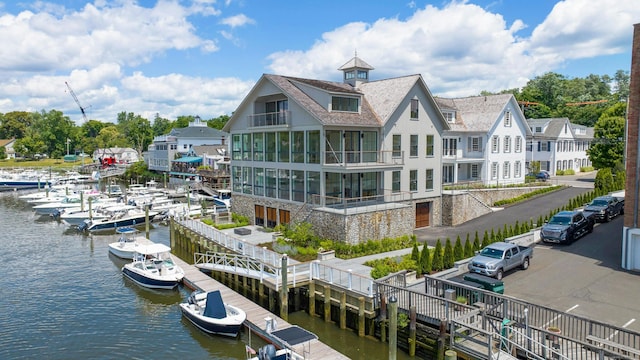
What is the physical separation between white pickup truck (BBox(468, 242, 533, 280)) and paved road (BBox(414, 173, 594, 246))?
7585 mm

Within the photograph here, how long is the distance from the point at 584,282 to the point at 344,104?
19335mm

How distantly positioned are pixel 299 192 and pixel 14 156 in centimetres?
15016

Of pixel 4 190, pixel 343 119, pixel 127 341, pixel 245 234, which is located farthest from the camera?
pixel 4 190

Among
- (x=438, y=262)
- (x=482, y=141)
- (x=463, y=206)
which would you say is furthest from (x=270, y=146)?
(x=482, y=141)

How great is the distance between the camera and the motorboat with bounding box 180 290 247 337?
70.9 feet

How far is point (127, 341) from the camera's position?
2200cm

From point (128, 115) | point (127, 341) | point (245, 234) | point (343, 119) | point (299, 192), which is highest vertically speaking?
point (128, 115)

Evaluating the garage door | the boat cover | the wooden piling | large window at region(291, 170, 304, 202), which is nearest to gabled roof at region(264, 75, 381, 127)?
large window at region(291, 170, 304, 202)

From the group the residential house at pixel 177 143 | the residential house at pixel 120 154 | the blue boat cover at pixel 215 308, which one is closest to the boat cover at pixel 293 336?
the blue boat cover at pixel 215 308

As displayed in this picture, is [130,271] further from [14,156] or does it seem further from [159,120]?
[159,120]

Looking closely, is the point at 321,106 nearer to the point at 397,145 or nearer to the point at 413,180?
the point at 397,145

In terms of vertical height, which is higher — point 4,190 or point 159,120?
point 159,120

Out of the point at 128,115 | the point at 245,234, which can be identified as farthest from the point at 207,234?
the point at 128,115

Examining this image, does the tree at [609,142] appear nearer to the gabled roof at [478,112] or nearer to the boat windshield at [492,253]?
the gabled roof at [478,112]
